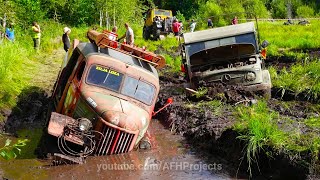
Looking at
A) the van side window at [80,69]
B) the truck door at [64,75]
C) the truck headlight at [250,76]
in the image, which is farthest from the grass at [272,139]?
the truck door at [64,75]

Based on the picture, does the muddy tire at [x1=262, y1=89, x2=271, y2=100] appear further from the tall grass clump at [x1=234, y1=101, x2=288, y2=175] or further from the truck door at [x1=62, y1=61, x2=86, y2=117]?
the truck door at [x1=62, y1=61, x2=86, y2=117]

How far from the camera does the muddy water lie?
26.8 ft

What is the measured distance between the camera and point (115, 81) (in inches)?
376

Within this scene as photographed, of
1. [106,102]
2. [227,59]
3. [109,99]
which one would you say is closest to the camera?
[106,102]

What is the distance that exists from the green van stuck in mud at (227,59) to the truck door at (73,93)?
12.5 ft

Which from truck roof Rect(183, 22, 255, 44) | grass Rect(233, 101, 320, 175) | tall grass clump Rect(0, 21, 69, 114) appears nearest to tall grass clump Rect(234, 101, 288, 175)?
grass Rect(233, 101, 320, 175)

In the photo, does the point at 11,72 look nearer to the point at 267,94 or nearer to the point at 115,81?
the point at 115,81

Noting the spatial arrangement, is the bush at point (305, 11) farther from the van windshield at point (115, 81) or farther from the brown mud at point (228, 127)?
the van windshield at point (115, 81)

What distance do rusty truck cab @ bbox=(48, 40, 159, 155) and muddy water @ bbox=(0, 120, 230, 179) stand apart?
1.07ft

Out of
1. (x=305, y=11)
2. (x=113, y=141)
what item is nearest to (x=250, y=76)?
(x=113, y=141)

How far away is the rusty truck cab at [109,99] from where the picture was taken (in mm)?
8734

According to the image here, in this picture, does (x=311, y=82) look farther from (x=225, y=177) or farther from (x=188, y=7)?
(x=188, y=7)

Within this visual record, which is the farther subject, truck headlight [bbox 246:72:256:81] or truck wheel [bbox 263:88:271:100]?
truck headlight [bbox 246:72:256:81]

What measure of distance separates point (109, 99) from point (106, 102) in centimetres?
14
